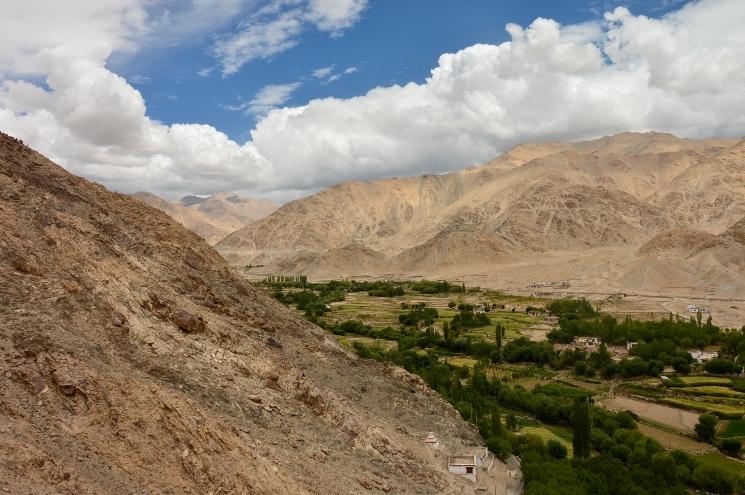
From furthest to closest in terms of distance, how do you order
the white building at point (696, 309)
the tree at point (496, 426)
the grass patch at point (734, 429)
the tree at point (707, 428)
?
the white building at point (696, 309), the grass patch at point (734, 429), the tree at point (707, 428), the tree at point (496, 426)

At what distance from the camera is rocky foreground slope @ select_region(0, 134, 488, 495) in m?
16.1

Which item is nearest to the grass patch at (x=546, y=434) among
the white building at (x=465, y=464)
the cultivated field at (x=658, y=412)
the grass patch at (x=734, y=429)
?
the cultivated field at (x=658, y=412)

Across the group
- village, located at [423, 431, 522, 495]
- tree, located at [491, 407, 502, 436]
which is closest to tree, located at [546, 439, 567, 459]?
village, located at [423, 431, 522, 495]

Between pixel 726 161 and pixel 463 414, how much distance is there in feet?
636

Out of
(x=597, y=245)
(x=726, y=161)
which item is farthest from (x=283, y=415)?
(x=726, y=161)

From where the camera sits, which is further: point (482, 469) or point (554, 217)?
point (554, 217)

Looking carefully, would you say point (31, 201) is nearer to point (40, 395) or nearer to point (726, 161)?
point (40, 395)

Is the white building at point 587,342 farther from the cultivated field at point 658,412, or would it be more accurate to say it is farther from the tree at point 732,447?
the tree at point 732,447

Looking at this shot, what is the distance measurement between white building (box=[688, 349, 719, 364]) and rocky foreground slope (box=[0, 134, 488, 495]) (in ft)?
106

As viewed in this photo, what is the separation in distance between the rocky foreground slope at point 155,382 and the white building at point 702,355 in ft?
106

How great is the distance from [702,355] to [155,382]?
5297 cm

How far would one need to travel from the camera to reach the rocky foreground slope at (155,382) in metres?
16.1

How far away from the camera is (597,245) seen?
166 meters

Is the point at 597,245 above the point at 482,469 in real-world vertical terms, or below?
above
